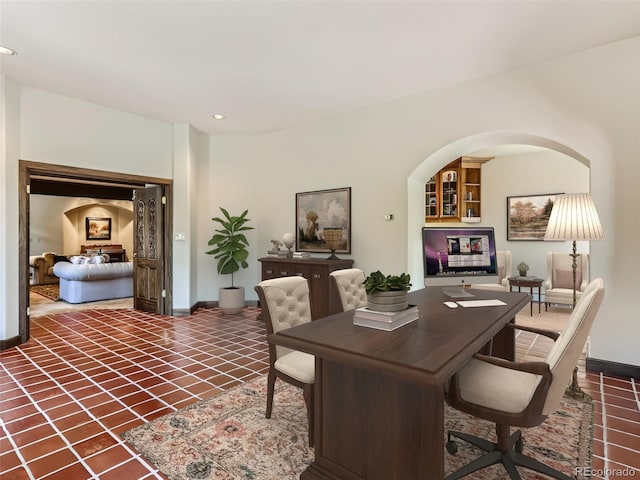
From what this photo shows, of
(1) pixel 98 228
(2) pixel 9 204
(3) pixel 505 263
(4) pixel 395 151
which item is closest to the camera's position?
(2) pixel 9 204

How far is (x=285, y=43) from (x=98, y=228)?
37.4 ft

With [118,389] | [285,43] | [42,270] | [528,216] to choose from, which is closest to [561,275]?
[528,216]

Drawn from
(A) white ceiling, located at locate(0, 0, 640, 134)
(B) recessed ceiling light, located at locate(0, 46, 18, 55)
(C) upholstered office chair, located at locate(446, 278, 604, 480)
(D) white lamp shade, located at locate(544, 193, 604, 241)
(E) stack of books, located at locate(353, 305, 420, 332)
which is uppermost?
(B) recessed ceiling light, located at locate(0, 46, 18, 55)

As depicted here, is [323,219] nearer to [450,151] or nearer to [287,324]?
[450,151]

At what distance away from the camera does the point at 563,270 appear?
5.91 meters

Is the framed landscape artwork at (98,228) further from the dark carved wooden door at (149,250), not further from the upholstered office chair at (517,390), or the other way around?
the upholstered office chair at (517,390)

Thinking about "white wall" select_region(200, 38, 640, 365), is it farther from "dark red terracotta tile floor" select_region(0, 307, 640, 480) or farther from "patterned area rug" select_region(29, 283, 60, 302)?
"patterned area rug" select_region(29, 283, 60, 302)

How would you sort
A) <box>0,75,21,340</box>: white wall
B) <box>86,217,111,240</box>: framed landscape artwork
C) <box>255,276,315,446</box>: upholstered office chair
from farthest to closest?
<box>86,217,111,240</box>: framed landscape artwork → <box>0,75,21,340</box>: white wall → <box>255,276,315,446</box>: upholstered office chair

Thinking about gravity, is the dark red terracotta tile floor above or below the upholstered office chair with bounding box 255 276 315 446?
below

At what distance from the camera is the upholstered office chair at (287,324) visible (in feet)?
6.88

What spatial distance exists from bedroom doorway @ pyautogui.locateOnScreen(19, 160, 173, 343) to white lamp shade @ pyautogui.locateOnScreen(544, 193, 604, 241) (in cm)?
511

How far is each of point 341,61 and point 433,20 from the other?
975mm

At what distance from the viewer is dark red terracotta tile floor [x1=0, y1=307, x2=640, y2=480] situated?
1980 mm
